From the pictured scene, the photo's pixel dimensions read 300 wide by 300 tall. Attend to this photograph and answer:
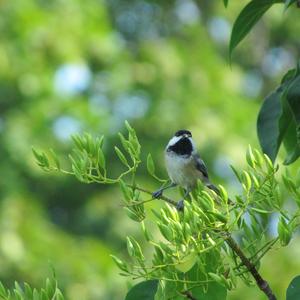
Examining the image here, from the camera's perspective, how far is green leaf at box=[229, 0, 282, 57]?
2.27 metres

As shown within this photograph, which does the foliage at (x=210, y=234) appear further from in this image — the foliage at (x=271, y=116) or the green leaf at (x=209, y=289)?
the foliage at (x=271, y=116)

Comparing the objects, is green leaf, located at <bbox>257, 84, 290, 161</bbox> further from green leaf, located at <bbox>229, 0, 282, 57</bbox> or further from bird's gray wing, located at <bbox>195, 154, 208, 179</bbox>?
bird's gray wing, located at <bbox>195, 154, 208, 179</bbox>

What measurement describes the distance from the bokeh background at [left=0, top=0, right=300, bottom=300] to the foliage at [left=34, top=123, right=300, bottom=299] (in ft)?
20.8

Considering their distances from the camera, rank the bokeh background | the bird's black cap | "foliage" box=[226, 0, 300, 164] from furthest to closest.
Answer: the bokeh background < the bird's black cap < "foliage" box=[226, 0, 300, 164]

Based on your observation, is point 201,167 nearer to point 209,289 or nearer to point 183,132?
point 183,132

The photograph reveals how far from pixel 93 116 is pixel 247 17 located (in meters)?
7.86

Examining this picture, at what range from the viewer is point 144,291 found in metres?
1.95

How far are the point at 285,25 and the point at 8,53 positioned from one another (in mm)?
7287

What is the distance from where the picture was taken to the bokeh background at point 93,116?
8.81 metres

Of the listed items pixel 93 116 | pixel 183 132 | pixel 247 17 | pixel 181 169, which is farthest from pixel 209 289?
pixel 93 116

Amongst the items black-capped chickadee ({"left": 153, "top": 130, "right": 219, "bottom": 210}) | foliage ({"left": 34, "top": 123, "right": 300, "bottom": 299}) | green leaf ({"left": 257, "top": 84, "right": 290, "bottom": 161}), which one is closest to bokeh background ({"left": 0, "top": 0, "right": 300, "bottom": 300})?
black-capped chickadee ({"left": 153, "top": 130, "right": 219, "bottom": 210})

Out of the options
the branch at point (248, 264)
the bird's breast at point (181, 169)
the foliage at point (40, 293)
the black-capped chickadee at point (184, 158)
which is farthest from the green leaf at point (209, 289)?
the black-capped chickadee at point (184, 158)

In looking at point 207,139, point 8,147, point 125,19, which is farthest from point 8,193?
point 125,19

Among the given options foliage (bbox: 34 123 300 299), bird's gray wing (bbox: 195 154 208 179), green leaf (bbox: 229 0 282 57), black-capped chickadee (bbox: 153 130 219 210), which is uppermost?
green leaf (bbox: 229 0 282 57)
